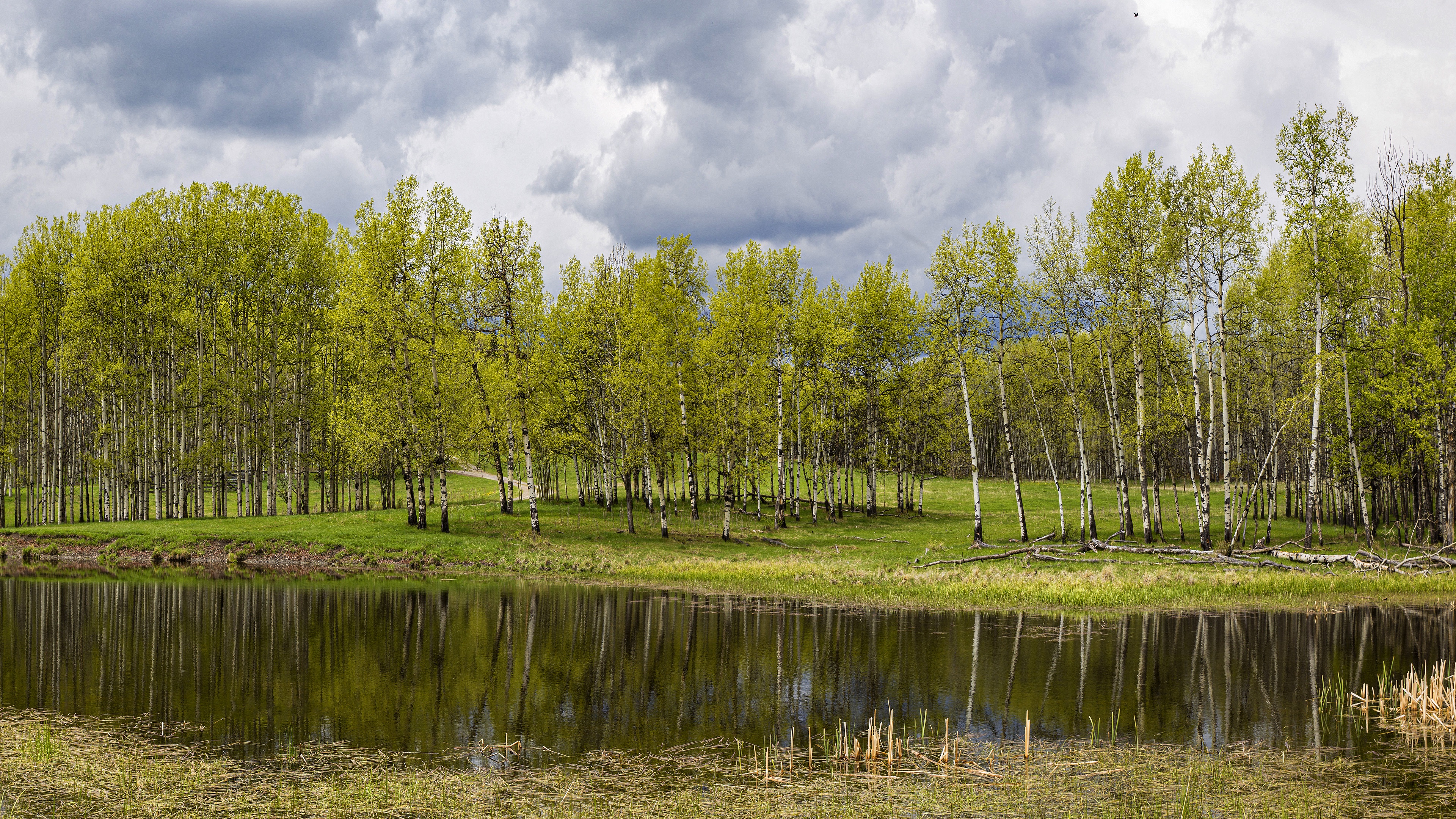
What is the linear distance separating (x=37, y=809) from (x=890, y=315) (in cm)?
4779

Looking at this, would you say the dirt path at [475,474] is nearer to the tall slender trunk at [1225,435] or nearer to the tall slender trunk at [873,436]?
the tall slender trunk at [873,436]

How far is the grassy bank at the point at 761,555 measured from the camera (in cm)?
2495

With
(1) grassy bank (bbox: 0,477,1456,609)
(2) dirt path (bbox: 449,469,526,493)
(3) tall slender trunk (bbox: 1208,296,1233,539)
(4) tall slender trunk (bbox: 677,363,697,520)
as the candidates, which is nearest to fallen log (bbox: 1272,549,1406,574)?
(1) grassy bank (bbox: 0,477,1456,609)

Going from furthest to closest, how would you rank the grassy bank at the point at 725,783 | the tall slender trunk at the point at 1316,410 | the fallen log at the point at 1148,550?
1. the tall slender trunk at the point at 1316,410
2. the fallen log at the point at 1148,550
3. the grassy bank at the point at 725,783

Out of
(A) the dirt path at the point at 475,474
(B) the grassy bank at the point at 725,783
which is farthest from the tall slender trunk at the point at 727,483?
(A) the dirt path at the point at 475,474

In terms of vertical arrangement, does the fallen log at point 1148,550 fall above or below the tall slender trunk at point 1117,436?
below

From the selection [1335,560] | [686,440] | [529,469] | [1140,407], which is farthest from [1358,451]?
[529,469]

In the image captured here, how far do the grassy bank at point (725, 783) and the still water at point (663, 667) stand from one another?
0.85m

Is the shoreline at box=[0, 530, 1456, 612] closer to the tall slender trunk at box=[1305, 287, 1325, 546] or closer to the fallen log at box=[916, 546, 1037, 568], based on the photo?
the fallen log at box=[916, 546, 1037, 568]

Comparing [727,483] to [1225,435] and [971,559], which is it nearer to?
[971,559]

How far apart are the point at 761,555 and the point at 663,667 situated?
21.5m

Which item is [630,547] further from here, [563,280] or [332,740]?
[332,740]

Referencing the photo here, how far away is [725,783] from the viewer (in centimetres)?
877

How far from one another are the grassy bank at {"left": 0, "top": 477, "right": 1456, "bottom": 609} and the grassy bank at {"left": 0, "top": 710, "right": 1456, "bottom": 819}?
1471 cm
